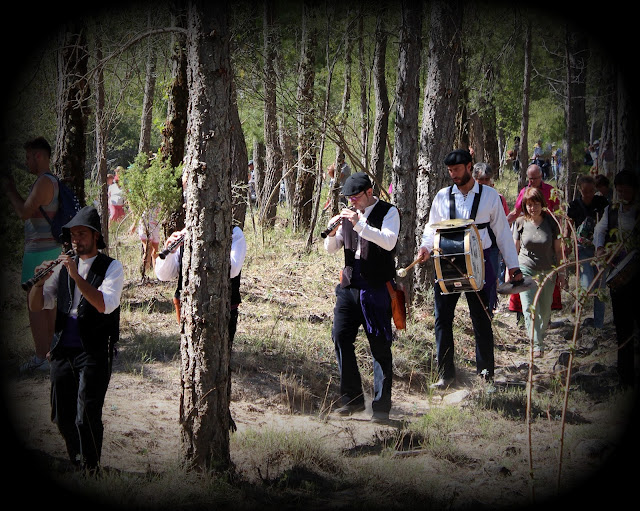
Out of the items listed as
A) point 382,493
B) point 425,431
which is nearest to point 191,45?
point 382,493

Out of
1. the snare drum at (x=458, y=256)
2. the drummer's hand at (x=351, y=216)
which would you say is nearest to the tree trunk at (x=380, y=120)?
the snare drum at (x=458, y=256)

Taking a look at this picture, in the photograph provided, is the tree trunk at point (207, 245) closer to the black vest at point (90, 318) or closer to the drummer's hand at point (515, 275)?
the black vest at point (90, 318)

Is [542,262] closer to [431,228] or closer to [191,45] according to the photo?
[431,228]

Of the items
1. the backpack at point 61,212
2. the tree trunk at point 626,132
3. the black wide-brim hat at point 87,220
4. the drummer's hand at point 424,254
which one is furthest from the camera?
the tree trunk at point 626,132

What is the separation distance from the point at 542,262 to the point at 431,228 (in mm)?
2363

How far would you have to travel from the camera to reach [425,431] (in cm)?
644

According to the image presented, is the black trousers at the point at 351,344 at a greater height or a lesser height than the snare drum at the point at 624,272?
lesser

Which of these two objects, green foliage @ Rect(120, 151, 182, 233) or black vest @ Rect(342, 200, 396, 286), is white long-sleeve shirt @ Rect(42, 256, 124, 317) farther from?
green foliage @ Rect(120, 151, 182, 233)

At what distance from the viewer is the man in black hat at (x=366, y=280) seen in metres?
6.48

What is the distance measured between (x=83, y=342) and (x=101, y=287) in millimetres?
394

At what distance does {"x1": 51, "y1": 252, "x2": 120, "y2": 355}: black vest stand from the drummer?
316 cm

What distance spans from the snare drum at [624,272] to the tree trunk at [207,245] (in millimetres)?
3550

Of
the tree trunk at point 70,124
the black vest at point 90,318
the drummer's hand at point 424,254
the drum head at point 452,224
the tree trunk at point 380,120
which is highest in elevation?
the tree trunk at point 380,120

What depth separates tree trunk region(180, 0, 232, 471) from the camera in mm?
4797
